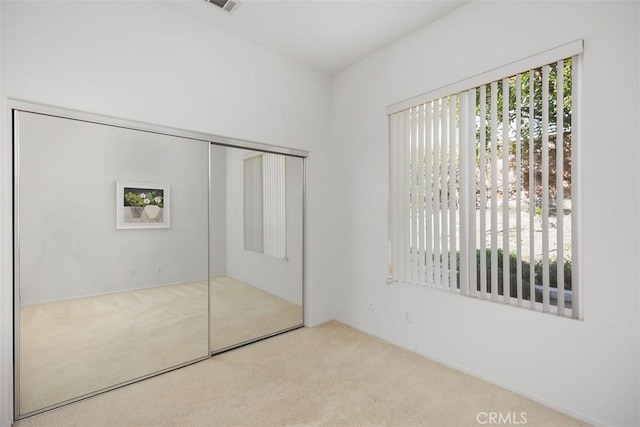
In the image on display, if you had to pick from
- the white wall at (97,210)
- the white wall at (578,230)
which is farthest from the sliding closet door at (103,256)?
the white wall at (578,230)

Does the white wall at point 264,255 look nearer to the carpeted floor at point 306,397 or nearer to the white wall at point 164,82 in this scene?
the white wall at point 164,82

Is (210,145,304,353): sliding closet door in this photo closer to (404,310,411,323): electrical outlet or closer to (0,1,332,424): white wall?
(0,1,332,424): white wall

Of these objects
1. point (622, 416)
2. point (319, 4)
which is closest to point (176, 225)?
point (319, 4)

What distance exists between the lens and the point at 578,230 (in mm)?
1876

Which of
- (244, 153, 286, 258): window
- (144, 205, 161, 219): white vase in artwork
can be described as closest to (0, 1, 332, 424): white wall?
(244, 153, 286, 258): window

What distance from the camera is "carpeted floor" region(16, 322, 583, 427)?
1865 millimetres

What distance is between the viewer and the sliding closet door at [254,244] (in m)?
2.74

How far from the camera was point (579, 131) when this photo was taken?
1862 mm

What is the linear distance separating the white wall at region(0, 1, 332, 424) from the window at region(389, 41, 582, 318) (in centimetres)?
97

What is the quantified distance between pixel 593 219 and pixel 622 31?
1075 mm

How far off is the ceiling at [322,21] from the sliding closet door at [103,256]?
108 centimetres

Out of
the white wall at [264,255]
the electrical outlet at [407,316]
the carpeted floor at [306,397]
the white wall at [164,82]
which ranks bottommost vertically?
the carpeted floor at [306,397]

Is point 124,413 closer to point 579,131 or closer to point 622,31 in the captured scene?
point 579,131

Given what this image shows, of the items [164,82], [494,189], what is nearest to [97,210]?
[164,82]
